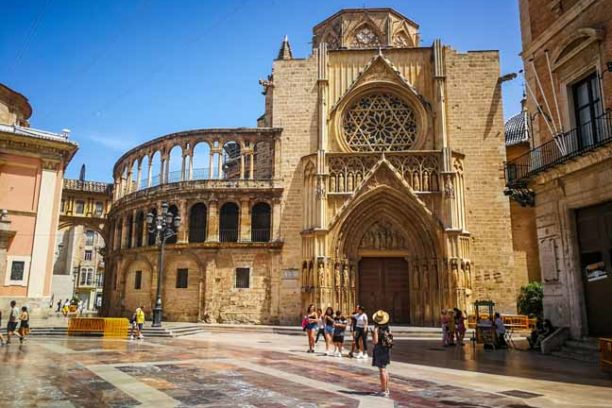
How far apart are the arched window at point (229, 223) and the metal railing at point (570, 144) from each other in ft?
52.6

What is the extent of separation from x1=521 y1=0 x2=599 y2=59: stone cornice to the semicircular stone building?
927cm

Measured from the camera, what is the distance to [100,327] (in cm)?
2044

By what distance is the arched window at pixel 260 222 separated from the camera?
2747cm

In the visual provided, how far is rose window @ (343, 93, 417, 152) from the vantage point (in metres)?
27.6

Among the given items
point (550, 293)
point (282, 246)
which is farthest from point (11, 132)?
point (550, 293)

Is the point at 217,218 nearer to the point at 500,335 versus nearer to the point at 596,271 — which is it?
the point at 500,335

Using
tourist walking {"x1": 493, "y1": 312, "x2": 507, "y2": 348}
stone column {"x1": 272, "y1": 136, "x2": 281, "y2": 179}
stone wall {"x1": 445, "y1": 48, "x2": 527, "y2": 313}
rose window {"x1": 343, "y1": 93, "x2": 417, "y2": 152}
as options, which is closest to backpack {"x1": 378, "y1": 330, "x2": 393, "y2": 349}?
tourist walking {"x1": 493, "y1": 312, "x2": 507, "y2": 348}

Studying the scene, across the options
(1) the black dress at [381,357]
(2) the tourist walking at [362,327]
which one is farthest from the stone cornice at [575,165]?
(1) the black dress at [381,357]

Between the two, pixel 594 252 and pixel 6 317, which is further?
pixel 6 317

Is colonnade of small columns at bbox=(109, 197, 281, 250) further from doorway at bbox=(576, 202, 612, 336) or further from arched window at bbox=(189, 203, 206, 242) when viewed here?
doorway at bbox=(576, 202, 612, 336)

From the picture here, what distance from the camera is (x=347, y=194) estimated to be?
25672 millimetres

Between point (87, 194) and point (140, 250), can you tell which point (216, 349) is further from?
point (87, 194)

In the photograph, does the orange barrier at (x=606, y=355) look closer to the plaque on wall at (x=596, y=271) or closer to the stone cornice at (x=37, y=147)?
the plaque on wall at (x=596, y=271)

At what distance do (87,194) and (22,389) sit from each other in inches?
1471
